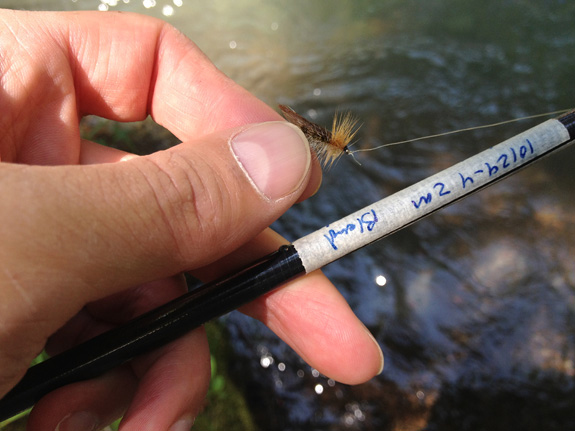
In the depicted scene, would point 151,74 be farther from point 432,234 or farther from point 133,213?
point 432,234

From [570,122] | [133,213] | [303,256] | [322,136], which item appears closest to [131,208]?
[133,213]

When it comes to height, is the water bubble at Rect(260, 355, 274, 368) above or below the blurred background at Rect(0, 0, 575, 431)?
below

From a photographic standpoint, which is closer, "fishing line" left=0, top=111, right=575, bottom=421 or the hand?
the hand

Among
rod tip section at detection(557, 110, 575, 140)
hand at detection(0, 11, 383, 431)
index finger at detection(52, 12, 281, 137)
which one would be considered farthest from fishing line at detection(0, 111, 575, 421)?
index finger at detection(52, 12, 281, 137)

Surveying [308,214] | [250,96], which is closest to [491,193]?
[308,214]

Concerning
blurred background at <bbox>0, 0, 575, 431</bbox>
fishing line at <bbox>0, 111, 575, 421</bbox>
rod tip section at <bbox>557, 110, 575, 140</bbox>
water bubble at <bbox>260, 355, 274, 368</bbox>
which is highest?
Result: rod tip section at <bbox>557, 110, 575, 140</bbox>

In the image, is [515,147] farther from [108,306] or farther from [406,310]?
[108,306]

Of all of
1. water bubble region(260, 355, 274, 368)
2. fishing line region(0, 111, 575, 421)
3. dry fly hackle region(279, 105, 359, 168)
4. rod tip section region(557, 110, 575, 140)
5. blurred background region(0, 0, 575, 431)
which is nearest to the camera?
fishing line region(0, 111, 575, 421)

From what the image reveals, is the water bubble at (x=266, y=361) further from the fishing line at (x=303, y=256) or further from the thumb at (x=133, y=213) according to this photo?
the thumb at (x=133, y=213)

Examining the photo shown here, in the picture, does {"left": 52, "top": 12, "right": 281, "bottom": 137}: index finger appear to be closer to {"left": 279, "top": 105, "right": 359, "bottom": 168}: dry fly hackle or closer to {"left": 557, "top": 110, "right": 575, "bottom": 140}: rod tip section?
{"left": 279, "top": 105, "right": 359, "bottom": 168}: dry fly hackle
